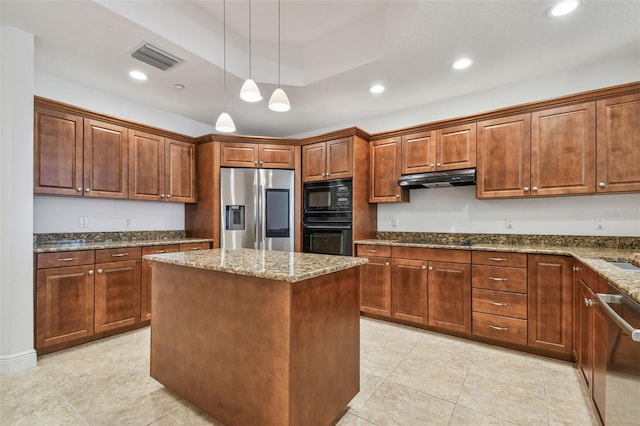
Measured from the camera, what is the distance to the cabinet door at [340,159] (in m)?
3.70

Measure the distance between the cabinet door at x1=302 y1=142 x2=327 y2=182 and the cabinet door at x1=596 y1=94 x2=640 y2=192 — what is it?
9.10ft

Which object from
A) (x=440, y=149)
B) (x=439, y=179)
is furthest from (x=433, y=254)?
(x=440, y=149)

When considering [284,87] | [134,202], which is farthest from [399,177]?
[134,202]

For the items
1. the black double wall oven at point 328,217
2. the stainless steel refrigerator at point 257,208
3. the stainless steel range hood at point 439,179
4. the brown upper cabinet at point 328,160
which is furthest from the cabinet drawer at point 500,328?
the stainless steel refrigerator at point 257,208

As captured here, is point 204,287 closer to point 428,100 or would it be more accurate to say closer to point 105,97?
point 105,97

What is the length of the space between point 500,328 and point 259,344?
238 centimetres

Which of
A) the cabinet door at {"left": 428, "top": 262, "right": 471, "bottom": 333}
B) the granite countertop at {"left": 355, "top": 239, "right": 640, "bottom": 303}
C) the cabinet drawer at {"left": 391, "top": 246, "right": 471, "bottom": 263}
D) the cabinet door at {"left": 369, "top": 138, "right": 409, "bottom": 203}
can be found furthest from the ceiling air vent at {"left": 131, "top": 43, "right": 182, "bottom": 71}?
the cabinet door at {"left": 428, "top": 262, "right": 471, "bottom": 333}

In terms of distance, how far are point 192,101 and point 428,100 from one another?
298cm

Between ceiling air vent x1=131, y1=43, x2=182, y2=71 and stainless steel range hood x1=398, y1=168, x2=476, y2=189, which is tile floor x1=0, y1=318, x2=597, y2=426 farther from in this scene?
ceiling air vent x1=131, y1=43, x2=182, y2=71

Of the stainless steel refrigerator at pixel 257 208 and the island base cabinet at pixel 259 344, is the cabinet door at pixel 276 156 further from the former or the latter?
the island base cabinet at pixel 259 344

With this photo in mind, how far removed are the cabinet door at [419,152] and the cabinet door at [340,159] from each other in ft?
2.16

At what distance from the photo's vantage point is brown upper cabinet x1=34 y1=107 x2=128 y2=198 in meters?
2.70

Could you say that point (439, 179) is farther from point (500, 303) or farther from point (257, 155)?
point (257, 155)

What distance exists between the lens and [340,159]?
148 inches
